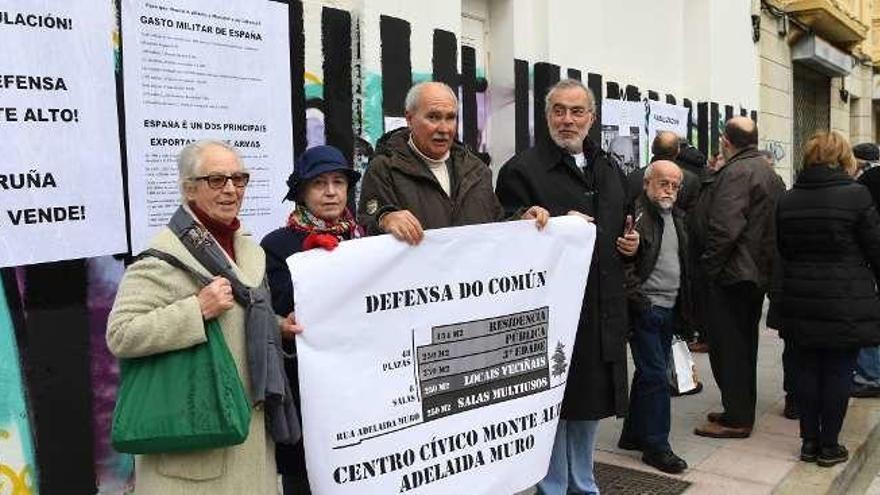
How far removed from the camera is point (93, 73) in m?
3.50

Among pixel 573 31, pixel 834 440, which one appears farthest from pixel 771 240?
pixel 573 31

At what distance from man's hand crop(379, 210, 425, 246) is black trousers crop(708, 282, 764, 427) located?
289cm

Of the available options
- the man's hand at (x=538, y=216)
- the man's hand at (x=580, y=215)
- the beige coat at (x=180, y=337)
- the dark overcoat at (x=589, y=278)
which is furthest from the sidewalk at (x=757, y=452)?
the beige coat at (x=180, y=337)

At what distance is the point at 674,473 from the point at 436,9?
139 inches

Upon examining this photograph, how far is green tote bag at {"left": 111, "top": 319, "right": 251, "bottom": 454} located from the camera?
1.98 m

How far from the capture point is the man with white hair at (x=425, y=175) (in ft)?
8.89

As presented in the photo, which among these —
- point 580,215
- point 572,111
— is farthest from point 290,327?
point 572,111

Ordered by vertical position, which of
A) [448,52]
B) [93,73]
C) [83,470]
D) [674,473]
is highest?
[448,52]

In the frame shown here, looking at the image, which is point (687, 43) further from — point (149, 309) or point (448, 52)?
point (149, 309)

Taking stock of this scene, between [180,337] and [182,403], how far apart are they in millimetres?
171

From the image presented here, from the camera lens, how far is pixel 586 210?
3.17 meters

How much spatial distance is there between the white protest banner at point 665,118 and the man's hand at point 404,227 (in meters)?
7.08

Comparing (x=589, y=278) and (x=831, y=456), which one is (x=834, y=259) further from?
(x=589, y=278)

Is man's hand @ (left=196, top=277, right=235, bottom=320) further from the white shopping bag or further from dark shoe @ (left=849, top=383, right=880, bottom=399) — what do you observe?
dark shoe @ (left=849, top=383, right=880, bottom=399)
